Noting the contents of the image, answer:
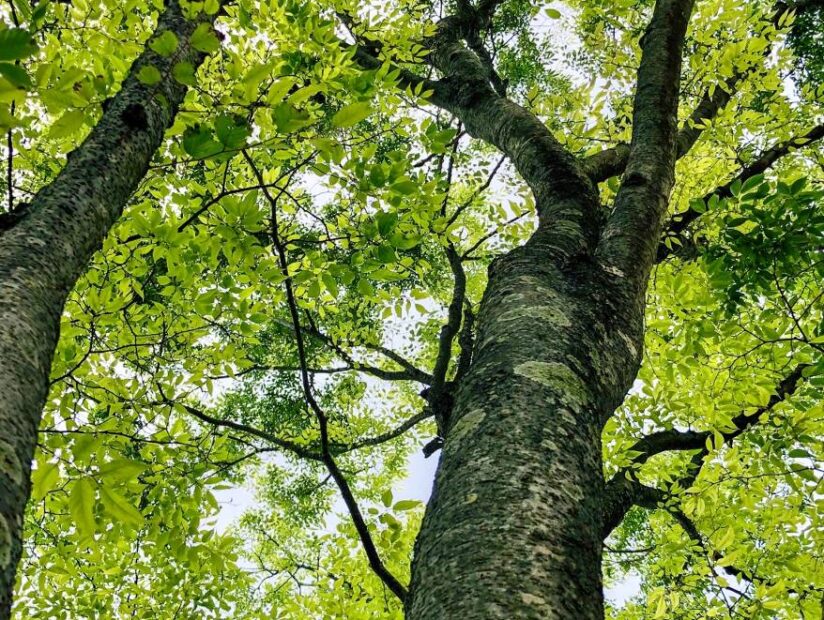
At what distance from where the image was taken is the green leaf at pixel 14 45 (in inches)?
38.1

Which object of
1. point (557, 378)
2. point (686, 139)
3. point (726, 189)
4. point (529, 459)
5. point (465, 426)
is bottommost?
point (529, 459)

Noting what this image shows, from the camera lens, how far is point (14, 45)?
0.98 m

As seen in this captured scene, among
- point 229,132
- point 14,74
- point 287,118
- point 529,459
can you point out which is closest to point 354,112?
point 287,118

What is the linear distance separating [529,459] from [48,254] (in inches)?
61.4

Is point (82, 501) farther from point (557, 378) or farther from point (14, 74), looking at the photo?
point (557, 378)

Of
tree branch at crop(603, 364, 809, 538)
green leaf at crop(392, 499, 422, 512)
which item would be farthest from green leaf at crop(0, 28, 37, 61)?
tree branch at crop(603, 364, 809, 538)

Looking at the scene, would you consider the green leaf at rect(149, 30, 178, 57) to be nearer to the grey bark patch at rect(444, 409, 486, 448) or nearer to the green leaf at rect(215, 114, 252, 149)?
the green leaf at rect(215, 114, 252, 149)

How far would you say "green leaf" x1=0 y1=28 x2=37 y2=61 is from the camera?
0.97 meters

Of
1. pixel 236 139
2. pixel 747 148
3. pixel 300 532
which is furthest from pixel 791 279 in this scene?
pixel 300 532

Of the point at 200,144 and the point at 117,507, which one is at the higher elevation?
the point at 200,144

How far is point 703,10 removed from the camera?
4809 millimetres

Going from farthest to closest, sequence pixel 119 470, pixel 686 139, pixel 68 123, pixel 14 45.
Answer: pixel 686 139 < pixel 68 123 < pixel 119 470 < pixel 14 45

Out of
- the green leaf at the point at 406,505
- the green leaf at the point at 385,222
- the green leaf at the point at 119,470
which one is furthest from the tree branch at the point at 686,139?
the green leaf at the point at 119,470

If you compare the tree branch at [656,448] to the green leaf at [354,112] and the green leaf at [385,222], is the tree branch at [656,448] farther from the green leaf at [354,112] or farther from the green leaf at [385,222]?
the green leaf at [354,112]
